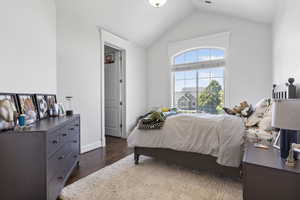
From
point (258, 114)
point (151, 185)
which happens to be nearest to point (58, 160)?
point (151, 185)

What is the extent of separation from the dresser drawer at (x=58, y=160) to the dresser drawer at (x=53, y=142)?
6 centimetres

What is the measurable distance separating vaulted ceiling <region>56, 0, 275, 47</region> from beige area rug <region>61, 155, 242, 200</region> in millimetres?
2734

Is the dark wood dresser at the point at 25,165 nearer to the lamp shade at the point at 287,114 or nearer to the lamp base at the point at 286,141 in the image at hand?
the lamp shade at the point at 287,114

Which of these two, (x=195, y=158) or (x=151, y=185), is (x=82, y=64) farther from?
(x=195, y=158)

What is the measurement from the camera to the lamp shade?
94cm

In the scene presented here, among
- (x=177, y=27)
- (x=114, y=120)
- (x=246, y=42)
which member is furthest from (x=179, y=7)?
(x=114, y=120)

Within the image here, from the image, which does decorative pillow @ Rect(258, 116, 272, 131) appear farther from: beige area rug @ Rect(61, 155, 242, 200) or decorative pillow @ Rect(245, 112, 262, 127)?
beige area rug @ Rect(61, 155, 242, 200)

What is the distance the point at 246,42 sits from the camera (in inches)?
146

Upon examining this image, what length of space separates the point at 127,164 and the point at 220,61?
3435mm

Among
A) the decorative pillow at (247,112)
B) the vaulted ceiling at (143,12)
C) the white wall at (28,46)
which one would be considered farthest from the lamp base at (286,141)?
the vaulted ceiling at (143,12)

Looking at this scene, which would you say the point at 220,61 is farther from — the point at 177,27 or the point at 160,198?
the point at 160,198

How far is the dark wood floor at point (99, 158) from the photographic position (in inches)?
89.0

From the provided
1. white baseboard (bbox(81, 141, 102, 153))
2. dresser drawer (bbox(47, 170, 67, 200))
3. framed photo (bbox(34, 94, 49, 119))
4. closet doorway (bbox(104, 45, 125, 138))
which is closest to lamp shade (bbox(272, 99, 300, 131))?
dresser drawer (bbox(47, 170, 67, 200))

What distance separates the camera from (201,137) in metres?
2.15
